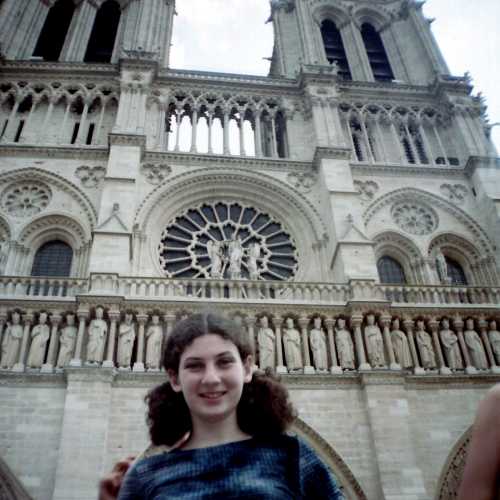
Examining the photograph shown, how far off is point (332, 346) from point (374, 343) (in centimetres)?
90

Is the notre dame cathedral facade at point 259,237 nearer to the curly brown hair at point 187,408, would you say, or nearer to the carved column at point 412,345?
the carved column at point 412,345

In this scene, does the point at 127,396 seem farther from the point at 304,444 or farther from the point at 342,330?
the point at 304,444

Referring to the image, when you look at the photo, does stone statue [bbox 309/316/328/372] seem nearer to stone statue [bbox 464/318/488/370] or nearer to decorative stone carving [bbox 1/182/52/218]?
stone statue [bbox 464/318/488/370]

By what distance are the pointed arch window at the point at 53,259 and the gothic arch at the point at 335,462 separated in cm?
732

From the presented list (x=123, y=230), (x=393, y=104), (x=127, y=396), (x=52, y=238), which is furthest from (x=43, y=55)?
(x=127, y=396)

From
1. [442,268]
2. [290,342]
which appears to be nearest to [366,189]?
[442,268]

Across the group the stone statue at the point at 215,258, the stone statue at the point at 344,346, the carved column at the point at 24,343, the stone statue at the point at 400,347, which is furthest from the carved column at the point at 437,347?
the carved column at the point at 24,343

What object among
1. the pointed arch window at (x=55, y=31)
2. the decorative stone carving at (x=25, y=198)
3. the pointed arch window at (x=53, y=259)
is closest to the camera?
the pointed arch window at (x=53, y=259)

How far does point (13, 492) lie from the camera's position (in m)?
8.65

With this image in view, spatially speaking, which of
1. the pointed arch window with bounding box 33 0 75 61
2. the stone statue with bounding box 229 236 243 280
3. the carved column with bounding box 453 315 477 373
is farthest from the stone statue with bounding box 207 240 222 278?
the pointed arch window with bounding box 33 0 75 61

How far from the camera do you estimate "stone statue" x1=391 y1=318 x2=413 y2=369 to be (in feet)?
36.0

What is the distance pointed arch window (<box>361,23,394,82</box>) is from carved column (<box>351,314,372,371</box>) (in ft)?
42.9

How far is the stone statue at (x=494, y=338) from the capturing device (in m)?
11.4

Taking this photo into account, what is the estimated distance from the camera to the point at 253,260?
527 inches
